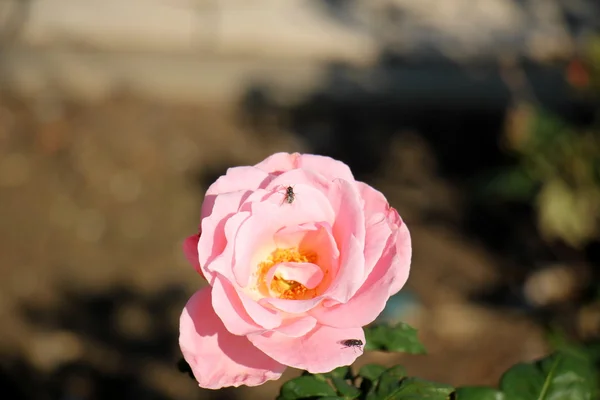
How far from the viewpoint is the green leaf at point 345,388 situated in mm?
959

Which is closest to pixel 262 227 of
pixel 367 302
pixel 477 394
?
pixel 367 302

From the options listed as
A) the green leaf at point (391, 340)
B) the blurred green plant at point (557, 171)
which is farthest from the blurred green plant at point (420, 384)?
the blurred green plant at point (557, 171)

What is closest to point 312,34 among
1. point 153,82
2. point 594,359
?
point 153,82

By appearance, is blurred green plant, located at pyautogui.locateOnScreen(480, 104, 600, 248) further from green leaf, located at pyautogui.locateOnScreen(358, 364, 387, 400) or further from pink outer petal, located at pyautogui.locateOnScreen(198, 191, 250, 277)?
pink outer petal, located at pyautogui.locateOnScreen(198, 191, 250, 277)

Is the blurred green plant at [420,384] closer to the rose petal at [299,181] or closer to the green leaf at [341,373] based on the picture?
the green leaf at [341,373]

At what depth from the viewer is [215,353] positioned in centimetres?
88

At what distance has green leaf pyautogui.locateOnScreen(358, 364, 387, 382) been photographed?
102 centimetres

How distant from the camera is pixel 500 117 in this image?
3.53 meters

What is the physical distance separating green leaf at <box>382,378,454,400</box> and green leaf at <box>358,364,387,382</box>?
2.1 inches

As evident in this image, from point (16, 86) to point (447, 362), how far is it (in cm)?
234

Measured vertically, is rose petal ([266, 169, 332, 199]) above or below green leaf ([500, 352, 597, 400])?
above

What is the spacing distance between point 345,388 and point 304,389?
5 cm

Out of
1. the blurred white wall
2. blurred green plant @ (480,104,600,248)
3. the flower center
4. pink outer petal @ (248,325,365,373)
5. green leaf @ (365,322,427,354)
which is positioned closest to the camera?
pink outer petal @ (248,325,365,373)

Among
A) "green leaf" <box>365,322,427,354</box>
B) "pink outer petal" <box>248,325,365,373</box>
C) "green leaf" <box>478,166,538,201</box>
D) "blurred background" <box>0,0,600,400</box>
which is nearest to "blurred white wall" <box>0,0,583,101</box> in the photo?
"blurred background" <box>0,0,600,400</box>
